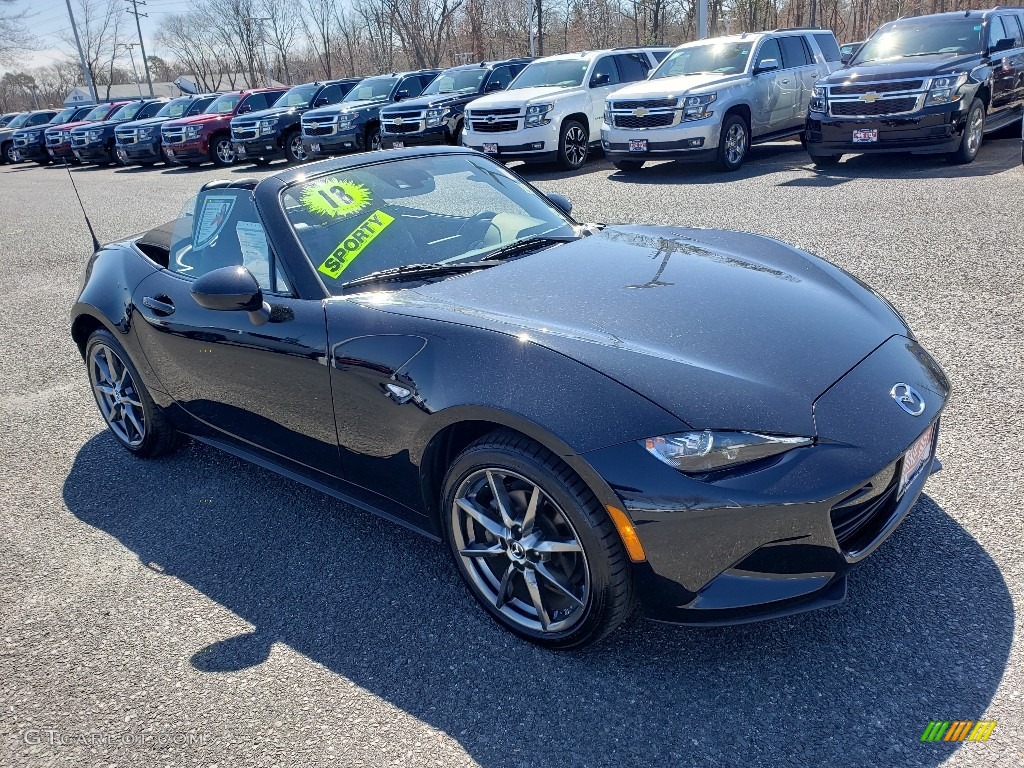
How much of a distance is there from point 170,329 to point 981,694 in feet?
11.3

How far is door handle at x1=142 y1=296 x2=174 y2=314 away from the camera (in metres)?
3.84

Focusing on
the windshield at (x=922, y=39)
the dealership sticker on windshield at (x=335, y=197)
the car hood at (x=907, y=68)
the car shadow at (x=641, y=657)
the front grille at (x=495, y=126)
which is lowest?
the car shadow at (x=641, y=657)

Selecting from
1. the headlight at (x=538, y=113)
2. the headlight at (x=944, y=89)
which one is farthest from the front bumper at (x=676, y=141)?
the headlight at (x=944, y=89)

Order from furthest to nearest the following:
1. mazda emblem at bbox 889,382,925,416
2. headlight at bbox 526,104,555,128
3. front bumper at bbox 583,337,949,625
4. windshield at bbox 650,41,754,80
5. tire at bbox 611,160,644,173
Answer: headlight at bbox 526,104,555,128
tire at bbox 611,160,644,173
windshield at bbox 650,41,754,80
mazda emblem at bbox 889,382,925,416
front bumper at bbox 583,337,949,625

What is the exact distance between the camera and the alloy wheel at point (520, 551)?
2570mm

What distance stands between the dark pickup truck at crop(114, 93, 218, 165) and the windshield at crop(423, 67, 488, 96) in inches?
345

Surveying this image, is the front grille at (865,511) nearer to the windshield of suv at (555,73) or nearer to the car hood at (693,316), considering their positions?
the car hood at (693,316)

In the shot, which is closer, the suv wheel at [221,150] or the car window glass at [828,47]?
the car window glass at [828,47]

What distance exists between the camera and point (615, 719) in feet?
7.80

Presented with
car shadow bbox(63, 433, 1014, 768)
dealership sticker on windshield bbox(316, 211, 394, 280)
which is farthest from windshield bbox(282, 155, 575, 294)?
car shadow bbox(63, 433, 1014, 768)

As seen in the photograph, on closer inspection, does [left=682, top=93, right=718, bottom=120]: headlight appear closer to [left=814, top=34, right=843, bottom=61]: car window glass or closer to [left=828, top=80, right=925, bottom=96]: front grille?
[left=828, top=80, right=925, bottom=96]: front grille

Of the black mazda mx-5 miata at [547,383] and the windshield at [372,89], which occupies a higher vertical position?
the windshield at [372,89]

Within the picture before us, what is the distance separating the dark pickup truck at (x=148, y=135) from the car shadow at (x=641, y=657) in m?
21.5

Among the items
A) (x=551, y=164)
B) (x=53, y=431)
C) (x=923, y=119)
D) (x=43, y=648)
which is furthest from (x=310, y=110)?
(x=43, y=648)
